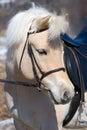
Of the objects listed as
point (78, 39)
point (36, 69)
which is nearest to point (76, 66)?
point (78, 39)

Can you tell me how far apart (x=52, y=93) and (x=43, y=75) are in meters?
0.17

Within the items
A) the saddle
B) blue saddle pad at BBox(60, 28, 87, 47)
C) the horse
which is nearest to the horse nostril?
the horse

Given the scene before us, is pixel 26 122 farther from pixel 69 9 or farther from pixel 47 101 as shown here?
pixel 69 9

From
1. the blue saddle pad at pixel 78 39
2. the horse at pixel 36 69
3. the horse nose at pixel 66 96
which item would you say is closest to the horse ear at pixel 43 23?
the horse at pixel 36 69

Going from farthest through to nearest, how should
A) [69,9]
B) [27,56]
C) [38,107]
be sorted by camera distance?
[38,107], [27,56], [69,9]

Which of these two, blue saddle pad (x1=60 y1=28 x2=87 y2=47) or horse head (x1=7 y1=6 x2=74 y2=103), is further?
blue saddle pad (x1=60 y1=28 x2=87 y2=47)

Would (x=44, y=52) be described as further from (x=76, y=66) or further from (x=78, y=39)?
(x=78, y=39)

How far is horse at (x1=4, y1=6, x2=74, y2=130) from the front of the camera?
313 centimetres

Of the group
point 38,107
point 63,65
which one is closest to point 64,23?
point 63,65

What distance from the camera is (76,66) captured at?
3588 mm

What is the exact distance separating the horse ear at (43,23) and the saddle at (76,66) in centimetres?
28

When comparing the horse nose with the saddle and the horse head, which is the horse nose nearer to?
the horse head

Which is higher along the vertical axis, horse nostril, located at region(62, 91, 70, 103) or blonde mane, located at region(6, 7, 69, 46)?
blonde mane, located at region(6, 7, 69, 46)

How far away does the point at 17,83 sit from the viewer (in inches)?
134
